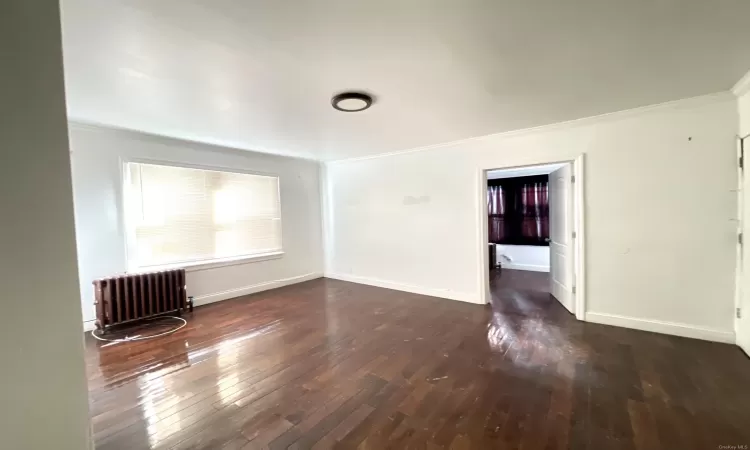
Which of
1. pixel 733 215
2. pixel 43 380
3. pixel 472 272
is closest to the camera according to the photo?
pixel 43 380

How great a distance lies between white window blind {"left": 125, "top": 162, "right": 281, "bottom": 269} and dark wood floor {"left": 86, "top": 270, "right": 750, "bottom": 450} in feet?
4.43

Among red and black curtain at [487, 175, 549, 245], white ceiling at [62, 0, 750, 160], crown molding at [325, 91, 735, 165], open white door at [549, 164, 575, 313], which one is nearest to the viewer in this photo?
white ceiling at [62, 0, 750, 160]

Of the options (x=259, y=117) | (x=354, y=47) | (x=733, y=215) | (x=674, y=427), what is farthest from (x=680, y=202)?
(x=259, y=117)

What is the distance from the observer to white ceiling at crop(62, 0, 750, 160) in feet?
5.36

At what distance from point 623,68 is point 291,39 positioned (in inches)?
95.9

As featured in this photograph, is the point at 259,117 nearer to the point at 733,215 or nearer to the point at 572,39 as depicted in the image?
the point at 572,39

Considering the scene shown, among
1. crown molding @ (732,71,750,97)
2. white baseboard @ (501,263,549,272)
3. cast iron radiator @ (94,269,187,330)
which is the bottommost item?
white baseboard @ (501,263,549,272)

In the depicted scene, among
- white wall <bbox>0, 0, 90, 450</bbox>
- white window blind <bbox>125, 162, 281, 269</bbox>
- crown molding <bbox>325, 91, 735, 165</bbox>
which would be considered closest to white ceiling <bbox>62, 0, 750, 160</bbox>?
crown molding <bbox>325, 91, 735, 165</bbox>

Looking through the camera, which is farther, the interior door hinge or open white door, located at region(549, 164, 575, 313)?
open white door, located at region(549, 164, 575, 313)

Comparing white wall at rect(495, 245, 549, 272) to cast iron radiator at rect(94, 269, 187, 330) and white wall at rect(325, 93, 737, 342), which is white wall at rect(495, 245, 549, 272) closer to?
white wall at rect(325, 93, 737, 342)

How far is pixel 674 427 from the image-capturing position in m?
1.90

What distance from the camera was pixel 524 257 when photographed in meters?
7.54

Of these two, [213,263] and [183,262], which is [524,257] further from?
[183,262]

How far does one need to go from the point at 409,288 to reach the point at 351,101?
3.47 m
